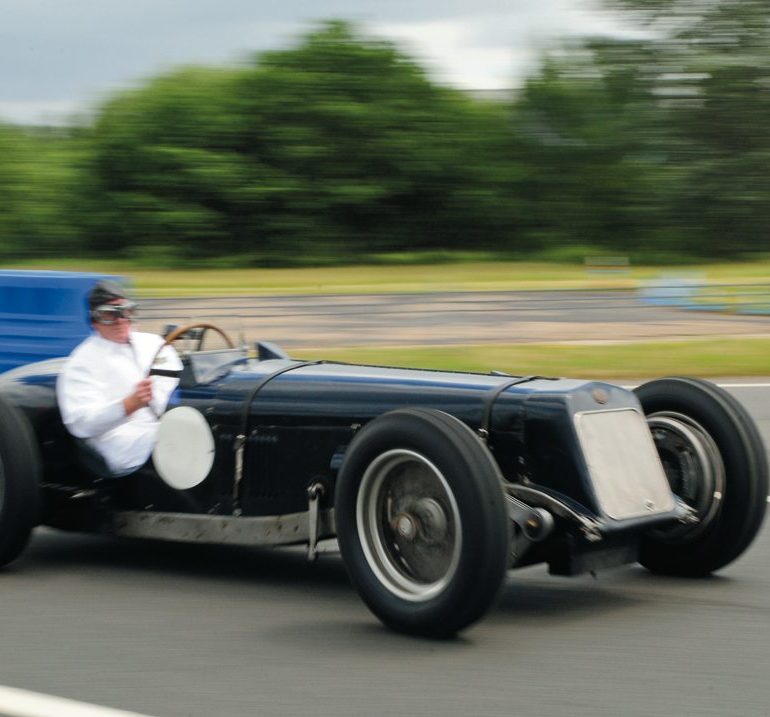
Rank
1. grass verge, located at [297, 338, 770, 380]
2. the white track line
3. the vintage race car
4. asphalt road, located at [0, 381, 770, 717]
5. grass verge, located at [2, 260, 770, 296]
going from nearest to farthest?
the white track line < asphalt road, located at [0, 381, 770, 717] < the vintage race car < grass verge, located at [297, 338, 770, 380] < grass verge, located at [2, 260, 770, 296]

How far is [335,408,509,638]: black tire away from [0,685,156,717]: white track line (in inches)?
43.7

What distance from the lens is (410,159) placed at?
50531 millimetres

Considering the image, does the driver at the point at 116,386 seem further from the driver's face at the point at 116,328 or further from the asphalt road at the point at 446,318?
the asphalt road at the point at 446,318

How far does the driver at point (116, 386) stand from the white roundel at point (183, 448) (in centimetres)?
10

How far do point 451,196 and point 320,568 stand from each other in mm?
45715

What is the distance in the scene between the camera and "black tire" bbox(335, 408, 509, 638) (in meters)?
4.40

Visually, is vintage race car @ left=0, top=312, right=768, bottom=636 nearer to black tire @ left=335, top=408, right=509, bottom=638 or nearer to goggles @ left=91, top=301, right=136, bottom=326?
black tire @ left=335, top=408, right=509, bottom=638

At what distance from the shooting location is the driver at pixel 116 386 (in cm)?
584

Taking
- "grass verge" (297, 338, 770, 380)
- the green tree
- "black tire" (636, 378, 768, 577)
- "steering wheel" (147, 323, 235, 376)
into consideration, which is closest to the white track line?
"steering wheel" (147, 323, 235, 376)

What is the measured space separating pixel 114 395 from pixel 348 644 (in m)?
1.97

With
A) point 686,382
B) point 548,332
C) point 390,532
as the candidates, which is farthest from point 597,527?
point 548,332

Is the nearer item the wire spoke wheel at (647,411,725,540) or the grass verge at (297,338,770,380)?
the wire spoke wheel at (647,411,725,540)

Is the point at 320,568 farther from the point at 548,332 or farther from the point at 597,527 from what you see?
the point at 548,332

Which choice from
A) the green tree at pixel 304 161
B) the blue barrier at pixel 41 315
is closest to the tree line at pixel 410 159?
the green tree at pixel 304 161
